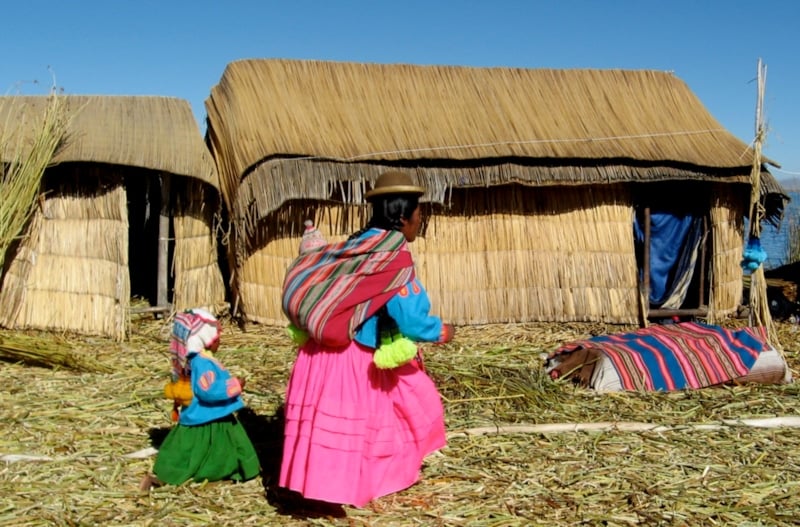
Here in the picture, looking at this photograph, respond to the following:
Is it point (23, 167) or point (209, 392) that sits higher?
point (23, 167)

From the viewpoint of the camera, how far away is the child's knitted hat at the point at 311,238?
6.41 meters

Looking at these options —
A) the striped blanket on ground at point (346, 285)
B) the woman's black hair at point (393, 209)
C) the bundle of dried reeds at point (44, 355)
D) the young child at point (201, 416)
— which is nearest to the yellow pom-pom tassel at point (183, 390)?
the young child at point (201, 416)

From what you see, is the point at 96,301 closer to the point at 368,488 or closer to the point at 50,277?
the point at 50,277

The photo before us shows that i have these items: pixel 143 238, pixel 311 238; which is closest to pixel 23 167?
pixel 311 238

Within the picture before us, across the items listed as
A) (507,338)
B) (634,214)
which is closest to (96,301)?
(507,338)

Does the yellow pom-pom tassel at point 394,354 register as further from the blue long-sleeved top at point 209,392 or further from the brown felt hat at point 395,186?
the blue long-sleeved top at point 209,392

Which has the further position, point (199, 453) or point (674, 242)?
point (674, 242)

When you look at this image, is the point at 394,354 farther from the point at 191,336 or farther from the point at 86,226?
the point at 86,226

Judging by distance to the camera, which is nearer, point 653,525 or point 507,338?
point 653,525

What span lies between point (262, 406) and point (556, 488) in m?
2.21

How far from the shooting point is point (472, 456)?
15.6 ft

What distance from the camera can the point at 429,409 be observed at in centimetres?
405

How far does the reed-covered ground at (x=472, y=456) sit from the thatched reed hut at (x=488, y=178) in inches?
65.6

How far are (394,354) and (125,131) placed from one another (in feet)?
18.4
